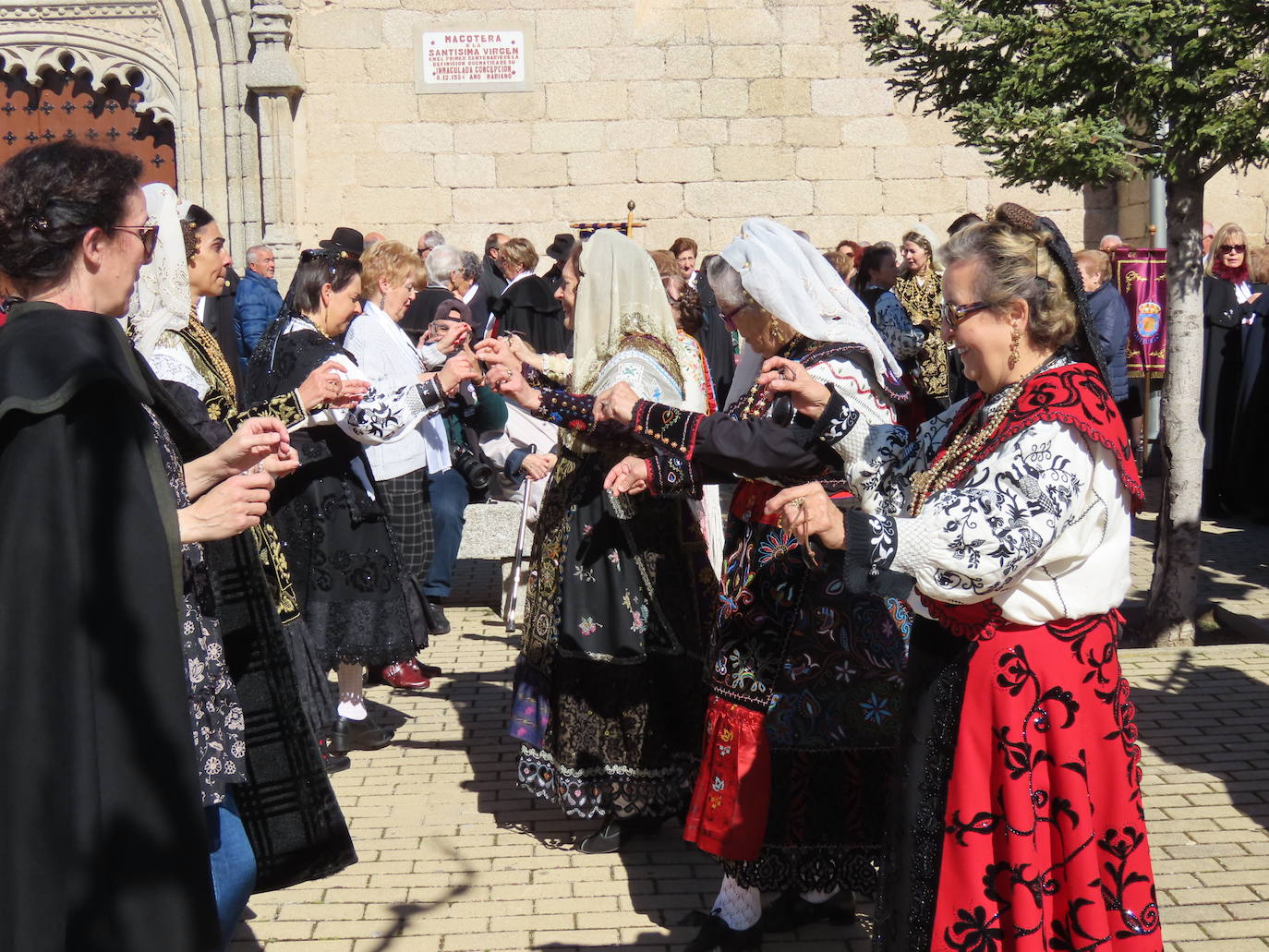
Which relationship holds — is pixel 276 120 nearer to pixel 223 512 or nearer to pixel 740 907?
pixel 740 907

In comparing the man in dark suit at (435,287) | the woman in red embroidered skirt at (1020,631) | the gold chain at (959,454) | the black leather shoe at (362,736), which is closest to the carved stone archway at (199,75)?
the man in dark suit at (435,287)

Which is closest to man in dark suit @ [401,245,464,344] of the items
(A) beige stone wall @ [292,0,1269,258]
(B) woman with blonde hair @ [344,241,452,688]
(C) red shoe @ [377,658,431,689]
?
(B) woman with blonde hair @ [344,241,452,688]

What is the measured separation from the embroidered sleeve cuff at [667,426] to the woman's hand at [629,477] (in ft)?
0.38

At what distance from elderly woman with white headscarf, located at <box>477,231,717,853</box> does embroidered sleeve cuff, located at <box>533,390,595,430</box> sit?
1.18 feet

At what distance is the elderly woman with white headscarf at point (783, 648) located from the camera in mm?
3344

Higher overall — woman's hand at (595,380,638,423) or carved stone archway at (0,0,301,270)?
carved stone archway at (0,0,301,270)

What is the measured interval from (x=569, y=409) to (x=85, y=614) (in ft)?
6.16

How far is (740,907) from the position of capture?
11.4ft

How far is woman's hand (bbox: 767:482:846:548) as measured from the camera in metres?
2.43

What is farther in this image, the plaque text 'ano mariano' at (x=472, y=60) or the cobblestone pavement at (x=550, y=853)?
the plaque text 'ano mariano' at (x=472, y=60)

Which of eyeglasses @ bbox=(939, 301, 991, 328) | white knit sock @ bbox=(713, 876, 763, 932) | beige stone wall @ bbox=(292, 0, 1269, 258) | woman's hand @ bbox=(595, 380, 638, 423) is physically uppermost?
beige stone wall @ bbox=(292, 0, 1269, 258)

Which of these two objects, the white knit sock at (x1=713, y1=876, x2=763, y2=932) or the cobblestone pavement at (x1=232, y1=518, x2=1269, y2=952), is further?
the cobblestone pavement at (x1=232, y1=518, x2=1269, y2=952)

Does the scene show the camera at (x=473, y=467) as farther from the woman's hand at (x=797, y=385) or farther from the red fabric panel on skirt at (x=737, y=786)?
the woman's hand at (x=797, y=385)

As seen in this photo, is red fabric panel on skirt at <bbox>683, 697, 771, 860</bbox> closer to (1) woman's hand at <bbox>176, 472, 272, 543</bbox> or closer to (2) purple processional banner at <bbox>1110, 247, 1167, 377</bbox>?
(1) woman's hand at <bbox>176, 472, 272, 543</bbox>
